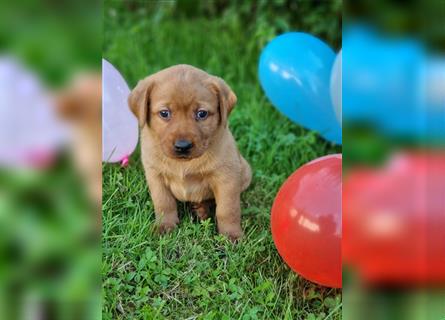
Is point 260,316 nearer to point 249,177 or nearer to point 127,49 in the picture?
point 249,177

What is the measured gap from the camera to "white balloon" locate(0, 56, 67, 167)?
70 cm

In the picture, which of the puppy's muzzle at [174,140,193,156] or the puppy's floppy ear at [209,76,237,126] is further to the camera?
the puppy's floppy ear at [209,76,237,126]

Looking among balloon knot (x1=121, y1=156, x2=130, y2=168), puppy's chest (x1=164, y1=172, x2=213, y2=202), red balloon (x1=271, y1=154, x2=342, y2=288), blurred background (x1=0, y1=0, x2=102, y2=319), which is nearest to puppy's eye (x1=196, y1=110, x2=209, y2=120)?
puppy's chest (x1=164, y1=172, x2=213, y2=202)

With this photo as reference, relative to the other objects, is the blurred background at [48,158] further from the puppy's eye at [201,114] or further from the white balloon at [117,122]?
the white balloon at [117,122]

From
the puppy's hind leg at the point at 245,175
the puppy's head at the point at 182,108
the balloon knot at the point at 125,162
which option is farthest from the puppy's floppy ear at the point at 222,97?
the balloon knot at the point at 125,162

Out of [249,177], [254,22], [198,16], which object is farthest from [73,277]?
[198,16]

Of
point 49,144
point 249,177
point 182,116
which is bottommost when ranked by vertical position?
point 249,177

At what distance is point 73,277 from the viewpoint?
2.44ft

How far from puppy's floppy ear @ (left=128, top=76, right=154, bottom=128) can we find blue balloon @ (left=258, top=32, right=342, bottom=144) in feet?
3.25

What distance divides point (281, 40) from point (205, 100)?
1.07 metres

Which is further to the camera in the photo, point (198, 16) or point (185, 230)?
point (198, 16)

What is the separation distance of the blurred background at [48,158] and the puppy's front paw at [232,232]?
1346 mm

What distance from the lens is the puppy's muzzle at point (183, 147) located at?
6.22ft

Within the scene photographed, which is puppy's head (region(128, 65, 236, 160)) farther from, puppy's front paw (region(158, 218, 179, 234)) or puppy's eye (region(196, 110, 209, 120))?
puppy's front paw (region(158, 218, 179, 234))
